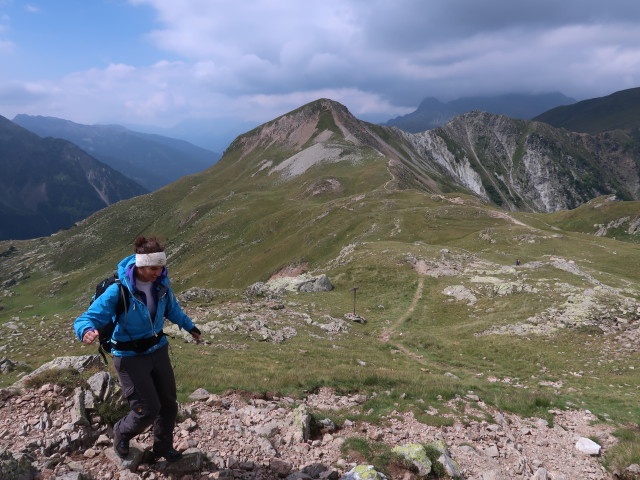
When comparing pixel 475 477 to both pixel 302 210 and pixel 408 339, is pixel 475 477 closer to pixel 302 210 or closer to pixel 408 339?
pixel 408 339

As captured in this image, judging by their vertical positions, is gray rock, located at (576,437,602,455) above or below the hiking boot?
below

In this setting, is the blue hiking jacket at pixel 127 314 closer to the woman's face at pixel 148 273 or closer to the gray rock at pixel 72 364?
the woman's face at pixel 148 273

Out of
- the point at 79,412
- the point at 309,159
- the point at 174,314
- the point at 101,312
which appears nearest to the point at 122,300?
the point at 101,312

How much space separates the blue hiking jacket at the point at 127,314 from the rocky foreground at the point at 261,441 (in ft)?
9.09

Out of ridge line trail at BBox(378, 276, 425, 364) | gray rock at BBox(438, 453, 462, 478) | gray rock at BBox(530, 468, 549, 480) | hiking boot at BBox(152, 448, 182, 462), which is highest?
hiking boot at BBox(152, 448, 182, 462)

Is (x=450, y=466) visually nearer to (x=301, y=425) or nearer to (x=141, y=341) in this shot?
Result: (x=301, y=425)

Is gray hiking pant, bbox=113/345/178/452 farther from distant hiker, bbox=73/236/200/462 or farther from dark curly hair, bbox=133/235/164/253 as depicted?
dark curly hair, bbox=133/235/164/253

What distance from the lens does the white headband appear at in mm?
6978

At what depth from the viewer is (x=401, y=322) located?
111ft

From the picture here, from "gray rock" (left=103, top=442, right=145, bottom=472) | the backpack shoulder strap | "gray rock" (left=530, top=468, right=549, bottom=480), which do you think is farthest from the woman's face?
"gray rock" (left=530, top=468, right=549, bottom=480)

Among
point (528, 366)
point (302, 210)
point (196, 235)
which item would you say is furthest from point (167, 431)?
point (196, 235)

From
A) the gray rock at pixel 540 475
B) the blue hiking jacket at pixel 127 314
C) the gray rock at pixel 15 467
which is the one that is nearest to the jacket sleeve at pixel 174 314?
the blue hiking jacket at pixel 127 314

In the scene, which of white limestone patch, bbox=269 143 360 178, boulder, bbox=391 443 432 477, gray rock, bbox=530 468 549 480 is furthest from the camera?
white limestone patch, bbox=269 143 360 178

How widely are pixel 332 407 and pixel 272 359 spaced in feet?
25.1
